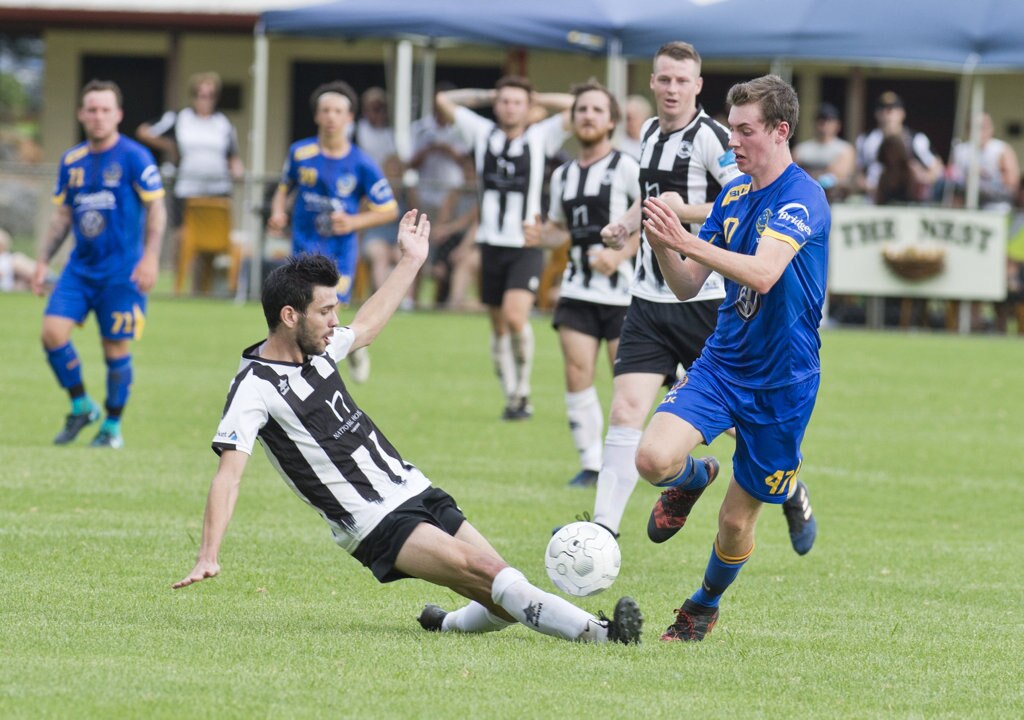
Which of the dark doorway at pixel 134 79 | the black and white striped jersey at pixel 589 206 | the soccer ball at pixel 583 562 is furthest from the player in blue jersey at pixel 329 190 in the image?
the dark doorway at pixel 134 79

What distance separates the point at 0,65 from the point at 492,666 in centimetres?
4755

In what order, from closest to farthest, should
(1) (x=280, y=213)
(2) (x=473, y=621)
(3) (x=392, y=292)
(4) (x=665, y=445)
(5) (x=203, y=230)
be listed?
1. (4) (x=665, y=445)
2. (2) (x=473, y=621)
3. (3) (x=392, y=292)
4. (1) (x=280, y=213)
5. (5) (x=203, y=230)

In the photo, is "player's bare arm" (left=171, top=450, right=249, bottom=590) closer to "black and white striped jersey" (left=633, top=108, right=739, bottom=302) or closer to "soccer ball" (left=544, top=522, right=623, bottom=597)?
"soccer ball" (left=544, top=522, right=623, bottom=597)

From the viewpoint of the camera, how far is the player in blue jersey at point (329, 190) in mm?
12844

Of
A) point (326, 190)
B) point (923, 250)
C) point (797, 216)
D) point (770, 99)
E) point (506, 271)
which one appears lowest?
point (506, 271)

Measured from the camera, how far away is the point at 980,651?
19.9 feet

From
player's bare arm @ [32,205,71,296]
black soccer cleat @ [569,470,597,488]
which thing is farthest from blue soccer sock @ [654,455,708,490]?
player's bare arm @ [32,205,71,296]

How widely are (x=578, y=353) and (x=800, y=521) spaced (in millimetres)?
2121

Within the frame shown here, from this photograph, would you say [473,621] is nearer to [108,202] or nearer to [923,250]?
[108,202]

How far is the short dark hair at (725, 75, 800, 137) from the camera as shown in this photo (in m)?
5.93

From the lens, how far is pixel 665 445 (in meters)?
5.97

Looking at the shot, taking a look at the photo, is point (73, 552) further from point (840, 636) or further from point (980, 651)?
point (980, 651)

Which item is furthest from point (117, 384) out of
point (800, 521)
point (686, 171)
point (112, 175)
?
point (800, 521)

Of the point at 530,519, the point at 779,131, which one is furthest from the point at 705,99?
the point at 779,131
